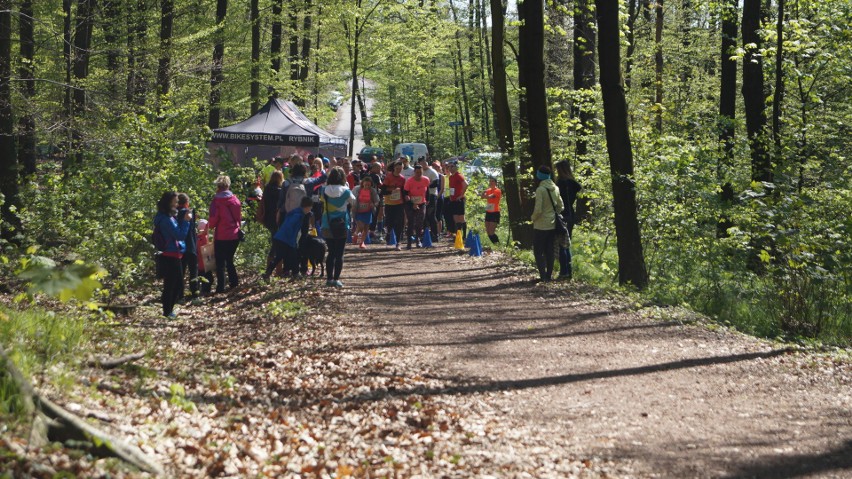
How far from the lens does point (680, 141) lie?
620 inches

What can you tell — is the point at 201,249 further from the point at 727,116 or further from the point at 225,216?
the point at 727,116

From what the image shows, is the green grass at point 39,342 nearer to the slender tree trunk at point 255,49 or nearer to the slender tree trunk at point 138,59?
the slender tree trunk at point 138,59

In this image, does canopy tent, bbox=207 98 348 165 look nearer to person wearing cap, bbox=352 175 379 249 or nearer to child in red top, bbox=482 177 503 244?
person wearing cap, bbox=352 175 379 249

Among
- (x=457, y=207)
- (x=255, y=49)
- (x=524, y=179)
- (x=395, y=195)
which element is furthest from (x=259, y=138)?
(x=524, y=179)

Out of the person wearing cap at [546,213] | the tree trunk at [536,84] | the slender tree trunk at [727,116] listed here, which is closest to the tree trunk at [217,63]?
the tree trunk at [536,84]

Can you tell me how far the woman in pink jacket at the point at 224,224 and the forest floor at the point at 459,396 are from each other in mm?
1664

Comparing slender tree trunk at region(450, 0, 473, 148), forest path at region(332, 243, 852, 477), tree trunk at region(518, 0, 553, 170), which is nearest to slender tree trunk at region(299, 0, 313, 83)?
slender tree trunk at region(450, 0, 473, 148)

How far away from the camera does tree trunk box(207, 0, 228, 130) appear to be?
86.1 feet

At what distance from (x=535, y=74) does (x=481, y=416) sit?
35.9ft

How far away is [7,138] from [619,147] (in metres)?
10.6

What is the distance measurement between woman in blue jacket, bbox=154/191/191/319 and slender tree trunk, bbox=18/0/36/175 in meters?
3.23

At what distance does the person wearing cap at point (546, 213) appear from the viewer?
46.5 ft

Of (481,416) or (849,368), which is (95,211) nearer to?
(481,416)

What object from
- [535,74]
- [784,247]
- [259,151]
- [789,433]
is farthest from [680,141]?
[259,151]
